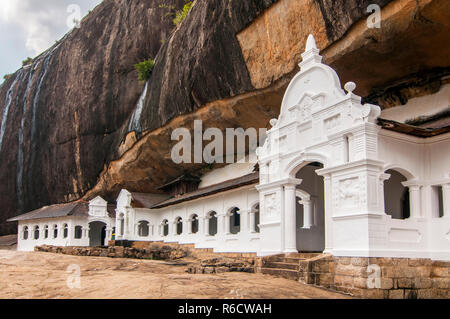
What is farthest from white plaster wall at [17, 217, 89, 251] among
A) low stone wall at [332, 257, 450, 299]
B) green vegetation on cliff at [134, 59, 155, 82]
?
low stone wall at [332, 257, 450, 299]

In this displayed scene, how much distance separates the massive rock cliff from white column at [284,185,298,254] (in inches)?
181

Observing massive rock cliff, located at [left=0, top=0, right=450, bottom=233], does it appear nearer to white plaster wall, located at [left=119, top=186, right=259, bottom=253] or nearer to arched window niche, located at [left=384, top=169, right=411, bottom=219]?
white plaster wall, located at [left=119, top=186, right=259, bottom=253]

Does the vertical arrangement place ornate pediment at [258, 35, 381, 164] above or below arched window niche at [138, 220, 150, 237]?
above

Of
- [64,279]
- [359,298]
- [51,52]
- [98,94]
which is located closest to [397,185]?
[359,298]

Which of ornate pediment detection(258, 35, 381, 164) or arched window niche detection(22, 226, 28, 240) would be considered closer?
ornate pediment detection(258, 35, 381, 164)

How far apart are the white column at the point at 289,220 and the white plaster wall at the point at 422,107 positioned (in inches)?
184

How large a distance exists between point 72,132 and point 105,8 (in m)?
9.19

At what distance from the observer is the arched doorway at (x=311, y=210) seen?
15.3 metres

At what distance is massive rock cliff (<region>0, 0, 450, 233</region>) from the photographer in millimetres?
14141

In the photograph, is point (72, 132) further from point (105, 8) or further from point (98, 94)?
point (105, 8)

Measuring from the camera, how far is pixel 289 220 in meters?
13.8

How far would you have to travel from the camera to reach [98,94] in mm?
31297

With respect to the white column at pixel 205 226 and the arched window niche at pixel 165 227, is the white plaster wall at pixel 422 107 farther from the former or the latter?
the arched window niche at pixel 165 227

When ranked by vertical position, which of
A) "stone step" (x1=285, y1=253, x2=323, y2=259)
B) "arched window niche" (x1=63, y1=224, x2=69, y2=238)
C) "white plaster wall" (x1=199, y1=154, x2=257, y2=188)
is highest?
"white plaster wall" (x1=199, y1=154, x2=257, y2=188)
